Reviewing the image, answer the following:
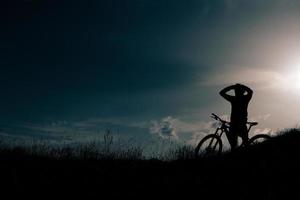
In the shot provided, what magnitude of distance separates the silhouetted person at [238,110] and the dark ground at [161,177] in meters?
1.23

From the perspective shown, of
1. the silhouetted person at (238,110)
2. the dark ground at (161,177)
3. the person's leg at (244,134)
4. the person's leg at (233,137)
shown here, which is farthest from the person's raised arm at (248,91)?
the dark ground at (161,177)

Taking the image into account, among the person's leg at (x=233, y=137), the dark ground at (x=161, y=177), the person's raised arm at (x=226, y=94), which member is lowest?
the dark ground at (x=161, y=177)

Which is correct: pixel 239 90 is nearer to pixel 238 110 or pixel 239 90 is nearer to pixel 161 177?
pixel 238 110

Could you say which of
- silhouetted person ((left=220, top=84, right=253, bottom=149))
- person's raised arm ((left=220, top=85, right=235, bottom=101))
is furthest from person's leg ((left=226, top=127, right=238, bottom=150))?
person's raised arm ((left=220, top=85, right=235, bottom=101))

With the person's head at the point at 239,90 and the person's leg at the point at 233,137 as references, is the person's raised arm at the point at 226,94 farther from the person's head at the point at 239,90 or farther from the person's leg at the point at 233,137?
the person's leg at the point at 233,137

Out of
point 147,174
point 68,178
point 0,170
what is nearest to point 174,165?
point 147,174

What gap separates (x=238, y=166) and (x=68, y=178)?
14.5 ft

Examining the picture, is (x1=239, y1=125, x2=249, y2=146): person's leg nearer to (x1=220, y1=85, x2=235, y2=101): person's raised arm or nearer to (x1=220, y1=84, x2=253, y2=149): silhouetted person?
(x1=220, y1=84, x2=253, y2=149): silhouetted person

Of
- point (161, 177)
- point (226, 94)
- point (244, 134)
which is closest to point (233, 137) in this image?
point (244, 134)

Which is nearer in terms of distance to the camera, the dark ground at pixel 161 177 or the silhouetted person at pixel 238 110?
the dark ground at pixel 161 177

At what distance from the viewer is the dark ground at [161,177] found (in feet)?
26.3

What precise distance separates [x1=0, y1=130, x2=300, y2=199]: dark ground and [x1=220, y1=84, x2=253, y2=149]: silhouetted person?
1227 mm

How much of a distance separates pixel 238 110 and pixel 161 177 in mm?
5244

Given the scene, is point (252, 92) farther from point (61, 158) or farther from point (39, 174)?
point (39, 174)
